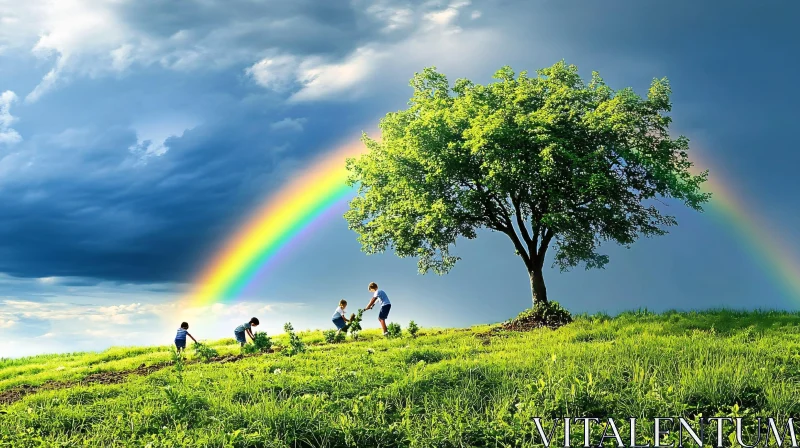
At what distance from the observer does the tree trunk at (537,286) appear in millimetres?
26594

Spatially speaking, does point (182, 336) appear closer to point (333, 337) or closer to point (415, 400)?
point (333, 337)

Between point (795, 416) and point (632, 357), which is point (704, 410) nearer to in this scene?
point (795, 416)

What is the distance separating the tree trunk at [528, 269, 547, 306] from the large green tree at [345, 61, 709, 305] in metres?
0.04

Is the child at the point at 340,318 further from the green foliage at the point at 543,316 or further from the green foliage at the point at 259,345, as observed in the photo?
the green foliage at the point at 543,316

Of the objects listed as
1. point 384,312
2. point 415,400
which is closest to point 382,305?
point 384,312

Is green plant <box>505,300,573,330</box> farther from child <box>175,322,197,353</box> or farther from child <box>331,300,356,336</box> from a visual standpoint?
child <box>175,322,197,353</box>

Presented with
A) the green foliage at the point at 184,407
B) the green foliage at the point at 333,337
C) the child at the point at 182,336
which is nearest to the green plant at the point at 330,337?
the green foliage at the point at 333,337

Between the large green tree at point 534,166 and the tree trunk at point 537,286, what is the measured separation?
0.14 ft

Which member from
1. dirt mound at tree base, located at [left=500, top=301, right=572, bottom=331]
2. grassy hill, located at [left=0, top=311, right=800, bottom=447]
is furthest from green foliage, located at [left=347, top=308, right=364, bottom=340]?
grassy hill, located at [left=0, top=311, right=800, bottom=447]

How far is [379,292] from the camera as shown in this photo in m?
23.3

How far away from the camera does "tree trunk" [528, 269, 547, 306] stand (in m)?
26.6

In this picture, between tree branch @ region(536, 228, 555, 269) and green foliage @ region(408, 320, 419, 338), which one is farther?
tree branch @ region(536, 228, 555, 269)

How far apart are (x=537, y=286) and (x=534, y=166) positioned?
5.84 m

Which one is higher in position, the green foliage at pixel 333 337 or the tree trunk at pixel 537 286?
the tree trunk at pixel 537 286
